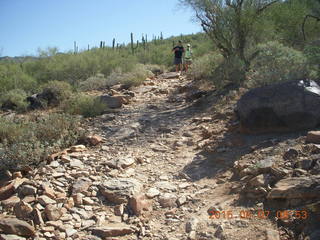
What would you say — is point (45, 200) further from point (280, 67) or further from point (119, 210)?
point (280, 67)

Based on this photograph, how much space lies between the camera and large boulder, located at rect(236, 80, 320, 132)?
5.08 m

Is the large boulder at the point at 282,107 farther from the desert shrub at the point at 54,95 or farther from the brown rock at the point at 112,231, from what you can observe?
the desert shrub at the point at 54,95

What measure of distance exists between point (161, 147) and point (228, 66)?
4.08 m

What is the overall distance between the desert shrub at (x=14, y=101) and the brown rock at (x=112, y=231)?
7614 millimetres

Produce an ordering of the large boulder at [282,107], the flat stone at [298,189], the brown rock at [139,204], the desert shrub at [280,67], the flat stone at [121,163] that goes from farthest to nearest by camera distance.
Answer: the desert shrub at [280,67]
the flat stone at [121,163]
the large boulder at [282,107]
the brown rock at [139,204]
the flat stone at [298,189]

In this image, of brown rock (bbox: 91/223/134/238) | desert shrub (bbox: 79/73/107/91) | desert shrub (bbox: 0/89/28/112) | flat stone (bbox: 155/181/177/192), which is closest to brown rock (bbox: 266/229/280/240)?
brown rock (bbox: 91/223/134/238)

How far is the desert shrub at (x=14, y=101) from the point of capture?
33.6ft

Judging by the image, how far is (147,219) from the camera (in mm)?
3869

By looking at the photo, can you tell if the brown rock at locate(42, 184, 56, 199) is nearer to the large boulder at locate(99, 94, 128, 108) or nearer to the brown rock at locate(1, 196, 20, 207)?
the brown rock at locate(1, 196, 20, 207)

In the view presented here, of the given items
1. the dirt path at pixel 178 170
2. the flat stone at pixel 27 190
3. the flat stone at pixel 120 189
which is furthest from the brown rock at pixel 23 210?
the dirt path at pixel 178 170

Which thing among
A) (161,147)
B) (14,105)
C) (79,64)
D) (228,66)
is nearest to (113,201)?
(161,147)

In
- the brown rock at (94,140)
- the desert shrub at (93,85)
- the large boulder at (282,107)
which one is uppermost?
the desert shrub at (93,85)

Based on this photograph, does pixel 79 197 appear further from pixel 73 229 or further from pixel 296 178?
pixel 296 178
